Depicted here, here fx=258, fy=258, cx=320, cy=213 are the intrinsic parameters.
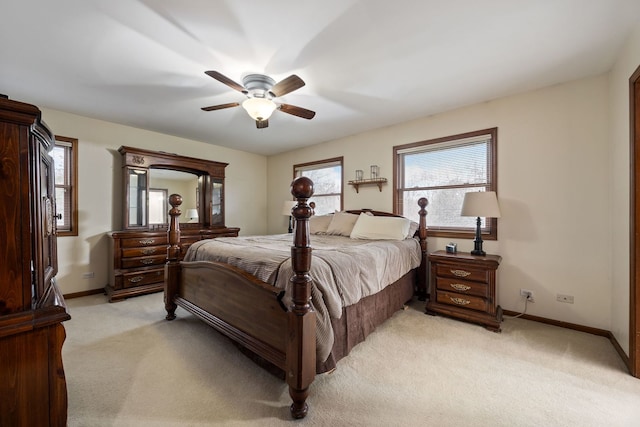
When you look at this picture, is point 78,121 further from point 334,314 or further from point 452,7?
point 452,7

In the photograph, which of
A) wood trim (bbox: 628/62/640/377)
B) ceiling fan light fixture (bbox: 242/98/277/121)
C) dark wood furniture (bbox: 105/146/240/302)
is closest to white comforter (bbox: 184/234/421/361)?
dark wood furniture (bbox: 105/146/240/302)

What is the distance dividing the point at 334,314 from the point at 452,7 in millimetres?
2091

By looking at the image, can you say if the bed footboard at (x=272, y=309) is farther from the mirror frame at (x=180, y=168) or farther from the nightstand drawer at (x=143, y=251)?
the mirror frame at (x=180, y=168)

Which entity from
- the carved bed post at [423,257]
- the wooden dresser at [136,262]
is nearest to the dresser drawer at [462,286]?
the carved bed post at [423,257]

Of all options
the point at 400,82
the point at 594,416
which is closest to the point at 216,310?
the point at 594,416

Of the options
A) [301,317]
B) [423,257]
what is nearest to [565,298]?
[423,257]

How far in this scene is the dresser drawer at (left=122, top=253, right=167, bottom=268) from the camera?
343 cm

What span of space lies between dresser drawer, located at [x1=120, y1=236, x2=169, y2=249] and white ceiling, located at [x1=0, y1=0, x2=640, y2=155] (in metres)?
1.70

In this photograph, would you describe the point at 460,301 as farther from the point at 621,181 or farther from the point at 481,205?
the point at 621,181

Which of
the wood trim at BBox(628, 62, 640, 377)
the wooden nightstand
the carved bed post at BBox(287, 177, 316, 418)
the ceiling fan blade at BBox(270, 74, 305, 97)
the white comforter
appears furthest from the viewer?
the wooden nightstand

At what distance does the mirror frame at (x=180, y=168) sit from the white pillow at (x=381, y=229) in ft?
8.79

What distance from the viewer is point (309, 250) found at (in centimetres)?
146

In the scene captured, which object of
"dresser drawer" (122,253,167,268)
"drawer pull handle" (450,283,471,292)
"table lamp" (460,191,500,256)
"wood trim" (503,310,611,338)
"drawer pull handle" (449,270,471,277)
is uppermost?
"table lamp" (460,191,500,256)

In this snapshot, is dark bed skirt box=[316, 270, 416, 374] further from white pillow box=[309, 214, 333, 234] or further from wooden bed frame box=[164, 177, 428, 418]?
white pillow box=[309, 214, 333, 234]
